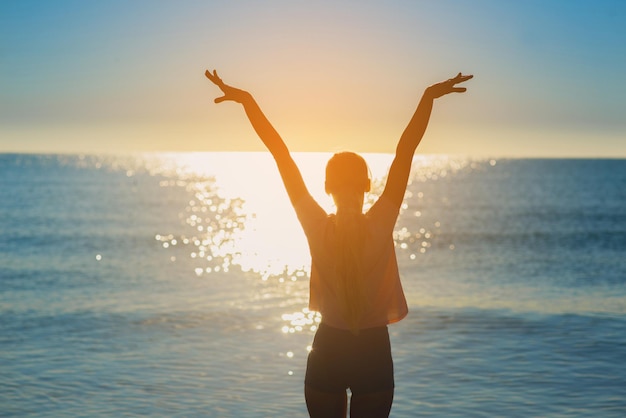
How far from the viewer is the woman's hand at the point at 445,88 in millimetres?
4305

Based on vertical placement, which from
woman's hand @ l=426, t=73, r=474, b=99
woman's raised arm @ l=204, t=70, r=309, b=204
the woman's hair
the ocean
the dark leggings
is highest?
woman's hand @ l=426, t=73, r=474, b=99

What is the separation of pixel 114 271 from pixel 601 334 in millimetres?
17788

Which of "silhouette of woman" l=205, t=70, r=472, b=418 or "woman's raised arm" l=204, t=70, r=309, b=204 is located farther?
"woman's raised arm" l=204, t=70, r=309, b=204

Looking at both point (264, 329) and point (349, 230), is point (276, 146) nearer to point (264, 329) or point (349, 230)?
point (349, 230)

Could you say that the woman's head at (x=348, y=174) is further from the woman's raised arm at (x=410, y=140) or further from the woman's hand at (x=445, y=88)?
the woman's hand at (x=445, y=88)

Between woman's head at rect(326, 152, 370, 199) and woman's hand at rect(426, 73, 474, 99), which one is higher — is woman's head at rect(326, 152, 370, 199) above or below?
below

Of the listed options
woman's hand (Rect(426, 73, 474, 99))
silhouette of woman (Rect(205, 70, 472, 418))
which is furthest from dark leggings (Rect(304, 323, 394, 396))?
woman's hand (Rect(426, 73, 474, 99))

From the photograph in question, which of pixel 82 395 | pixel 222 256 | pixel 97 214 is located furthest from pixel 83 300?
pixel 97 214

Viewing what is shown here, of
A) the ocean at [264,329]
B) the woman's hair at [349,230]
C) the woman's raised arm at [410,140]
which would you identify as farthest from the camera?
the ocean at [264,329]

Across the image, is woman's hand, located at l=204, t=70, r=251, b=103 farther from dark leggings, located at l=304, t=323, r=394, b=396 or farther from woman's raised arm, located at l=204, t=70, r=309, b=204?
dark leggings, located at l=304, t=323, r=394, b=396

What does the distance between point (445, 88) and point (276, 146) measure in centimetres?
93

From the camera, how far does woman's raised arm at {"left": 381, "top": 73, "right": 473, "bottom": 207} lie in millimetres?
4133

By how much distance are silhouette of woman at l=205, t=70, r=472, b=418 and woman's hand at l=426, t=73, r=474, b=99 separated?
0.10 metres

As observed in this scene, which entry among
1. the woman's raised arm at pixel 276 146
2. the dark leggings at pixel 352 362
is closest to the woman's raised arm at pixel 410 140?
the woman's raised arm at pixel 276 146
